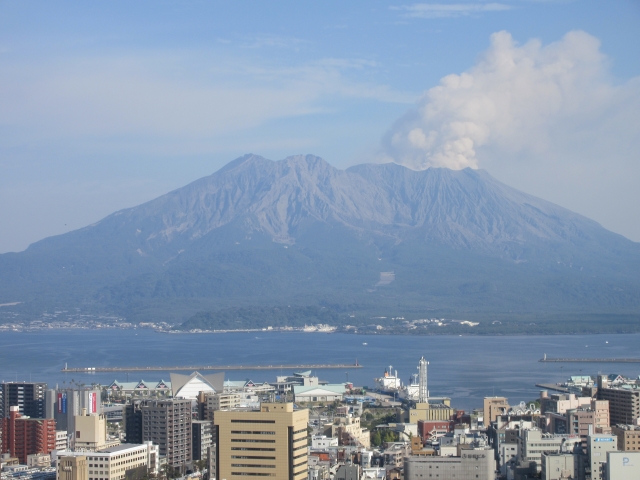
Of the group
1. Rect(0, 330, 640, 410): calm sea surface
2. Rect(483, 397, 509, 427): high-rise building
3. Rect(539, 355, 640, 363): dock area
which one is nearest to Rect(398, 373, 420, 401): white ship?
Rect(0, 330, 640, 410): calm sea surface

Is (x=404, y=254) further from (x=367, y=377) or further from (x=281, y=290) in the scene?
(x=367, y=377)

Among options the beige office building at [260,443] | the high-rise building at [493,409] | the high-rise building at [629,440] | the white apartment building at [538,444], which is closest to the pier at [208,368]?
the high-rise building at [493,409]

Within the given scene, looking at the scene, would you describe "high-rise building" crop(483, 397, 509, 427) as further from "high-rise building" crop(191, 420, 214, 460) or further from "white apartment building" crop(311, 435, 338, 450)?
"high-rise building" crop(191, 420, 214, 460)

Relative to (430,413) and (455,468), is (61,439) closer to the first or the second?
(455,468)

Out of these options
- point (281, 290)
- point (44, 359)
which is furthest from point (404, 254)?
point (44, 359)

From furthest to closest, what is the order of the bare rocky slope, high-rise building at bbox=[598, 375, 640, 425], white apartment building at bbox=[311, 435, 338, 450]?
the bare rocky slope
high-rise building at bbox=[598, 375, 640, 425]
white apartment building at bbox=[311, 435, 338, 450]

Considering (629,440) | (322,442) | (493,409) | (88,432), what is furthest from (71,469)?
(493,409)
